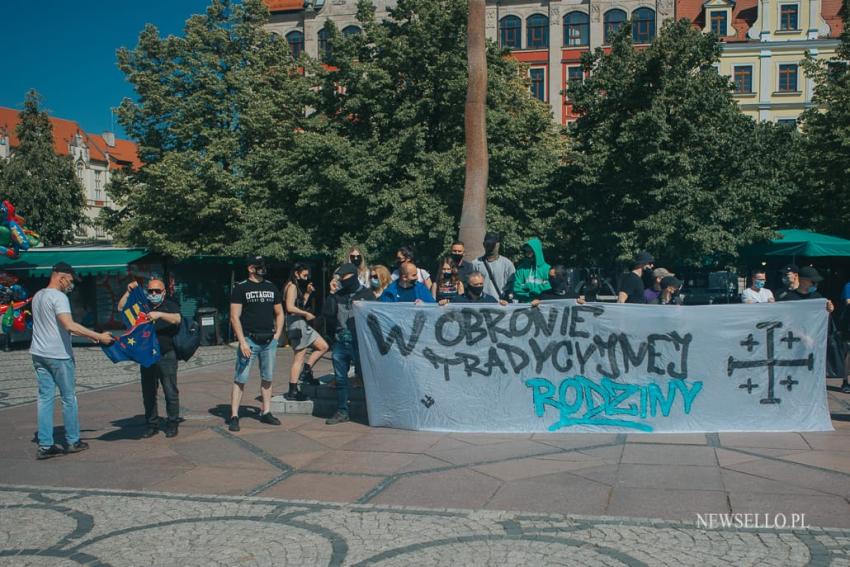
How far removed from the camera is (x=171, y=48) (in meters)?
28.8

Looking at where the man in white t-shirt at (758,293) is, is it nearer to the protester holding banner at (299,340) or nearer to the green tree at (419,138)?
the protester holding banner at (299,340)

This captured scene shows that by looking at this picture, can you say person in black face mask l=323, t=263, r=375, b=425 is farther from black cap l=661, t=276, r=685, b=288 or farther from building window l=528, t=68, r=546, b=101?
building window l=528, t=68, r=546, b=101

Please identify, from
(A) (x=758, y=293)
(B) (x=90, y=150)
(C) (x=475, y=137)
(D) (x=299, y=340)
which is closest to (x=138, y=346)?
(D) (x=299, y=340)

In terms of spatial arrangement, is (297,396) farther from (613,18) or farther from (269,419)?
(613,18)

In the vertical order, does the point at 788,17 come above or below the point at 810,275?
above

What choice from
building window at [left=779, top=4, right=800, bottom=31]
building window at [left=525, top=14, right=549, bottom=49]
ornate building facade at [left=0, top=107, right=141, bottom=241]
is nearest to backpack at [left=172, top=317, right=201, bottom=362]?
building window at [left=525, top=14, right=549, bottom=49]

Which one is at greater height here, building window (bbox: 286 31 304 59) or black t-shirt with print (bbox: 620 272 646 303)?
building window (bbox: 286 31 304 59)

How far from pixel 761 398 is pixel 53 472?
6.69m

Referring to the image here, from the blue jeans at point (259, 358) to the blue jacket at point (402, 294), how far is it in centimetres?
135

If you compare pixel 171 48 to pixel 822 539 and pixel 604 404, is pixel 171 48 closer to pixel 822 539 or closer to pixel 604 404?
pixel 604 404

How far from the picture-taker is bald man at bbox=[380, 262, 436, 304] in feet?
28.7

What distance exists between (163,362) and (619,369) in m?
4.66

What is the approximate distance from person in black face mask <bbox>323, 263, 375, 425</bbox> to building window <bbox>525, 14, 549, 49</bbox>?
47.3 m

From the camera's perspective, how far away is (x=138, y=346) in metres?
7.71
